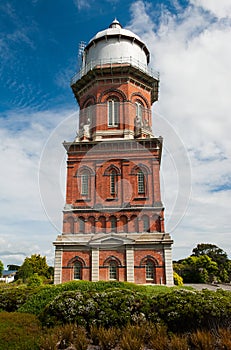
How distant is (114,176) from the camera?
26.2m

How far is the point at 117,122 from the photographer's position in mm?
28578

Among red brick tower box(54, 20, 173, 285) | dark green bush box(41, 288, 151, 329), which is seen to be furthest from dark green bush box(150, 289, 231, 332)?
red brick tower box(54, 20, 173, 285)

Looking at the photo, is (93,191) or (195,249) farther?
(195,249)

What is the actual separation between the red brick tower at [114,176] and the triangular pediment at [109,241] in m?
0.08

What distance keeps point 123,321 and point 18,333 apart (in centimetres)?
348

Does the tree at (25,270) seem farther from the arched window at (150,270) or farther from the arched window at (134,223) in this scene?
the arched window at (150,270)

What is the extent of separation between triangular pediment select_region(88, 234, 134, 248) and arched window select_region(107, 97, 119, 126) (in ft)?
37.8

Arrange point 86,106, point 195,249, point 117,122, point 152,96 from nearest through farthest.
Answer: point 117,122 → point 86,106 → point 152,96 → point 195,249

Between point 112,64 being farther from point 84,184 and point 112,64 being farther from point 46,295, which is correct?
point 46,295

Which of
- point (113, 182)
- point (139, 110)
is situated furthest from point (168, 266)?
point (139, 110)

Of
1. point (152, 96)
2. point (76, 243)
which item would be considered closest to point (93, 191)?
point (76, 243)

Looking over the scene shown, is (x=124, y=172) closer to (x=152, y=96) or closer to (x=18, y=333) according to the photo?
(x=152, y=96)

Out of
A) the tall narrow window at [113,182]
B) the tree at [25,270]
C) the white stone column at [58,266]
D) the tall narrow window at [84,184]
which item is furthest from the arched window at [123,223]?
the tree at [25,270]

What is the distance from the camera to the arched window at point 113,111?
2866 cm
